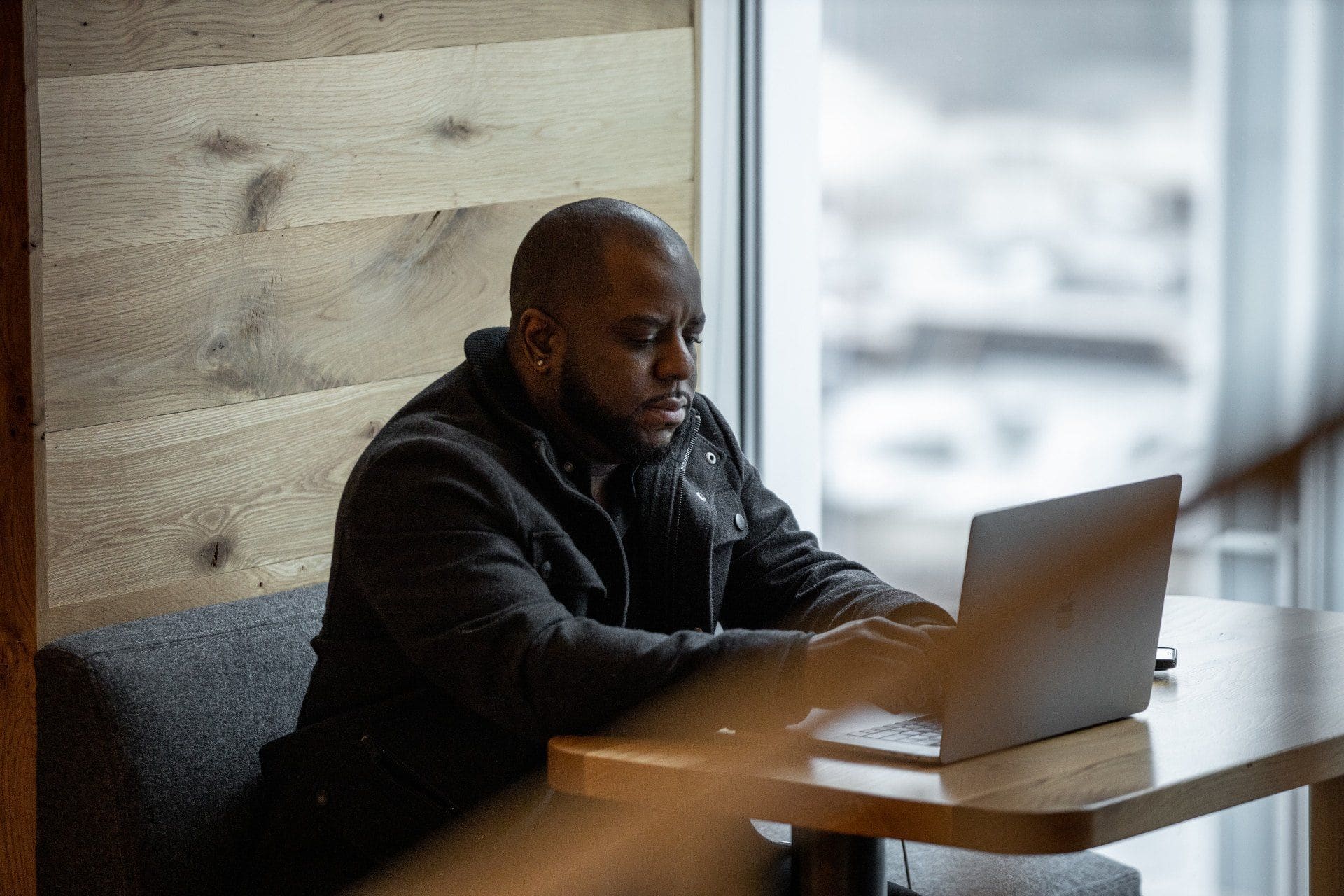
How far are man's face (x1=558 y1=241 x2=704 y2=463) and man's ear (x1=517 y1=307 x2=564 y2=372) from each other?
2 cm

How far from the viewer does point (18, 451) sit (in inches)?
68.9

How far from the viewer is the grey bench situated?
1643 millimetres

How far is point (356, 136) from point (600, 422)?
2.45 ft

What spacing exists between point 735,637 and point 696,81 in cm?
149

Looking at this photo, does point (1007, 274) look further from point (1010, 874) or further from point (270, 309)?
point (270, 309)

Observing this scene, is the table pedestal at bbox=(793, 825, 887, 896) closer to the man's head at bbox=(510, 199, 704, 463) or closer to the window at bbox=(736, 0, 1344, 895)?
the man's head at bbox=(510, 199, 704, 463)

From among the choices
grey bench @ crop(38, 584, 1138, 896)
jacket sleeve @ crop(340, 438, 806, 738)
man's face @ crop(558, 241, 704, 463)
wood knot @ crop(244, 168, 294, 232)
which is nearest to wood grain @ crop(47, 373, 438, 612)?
grey bench @ crop(38, 584, 1138, 896)

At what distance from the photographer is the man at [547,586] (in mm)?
1301

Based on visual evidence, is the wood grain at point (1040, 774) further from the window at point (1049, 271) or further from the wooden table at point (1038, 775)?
the window at point (1049, 271)

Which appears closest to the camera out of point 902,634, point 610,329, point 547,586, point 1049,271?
point 902,634

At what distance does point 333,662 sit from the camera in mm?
1573

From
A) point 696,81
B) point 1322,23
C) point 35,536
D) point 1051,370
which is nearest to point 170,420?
point 35,536

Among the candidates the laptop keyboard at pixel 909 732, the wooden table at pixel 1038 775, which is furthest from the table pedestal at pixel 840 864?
the laptop keyboard at pixel 909 732

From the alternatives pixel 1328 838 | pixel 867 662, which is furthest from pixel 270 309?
pixel 1328 838
